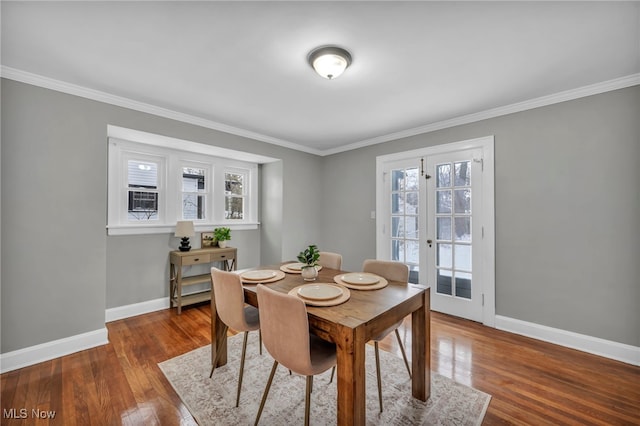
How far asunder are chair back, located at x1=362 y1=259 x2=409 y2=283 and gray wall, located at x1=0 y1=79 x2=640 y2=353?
148 centimetres

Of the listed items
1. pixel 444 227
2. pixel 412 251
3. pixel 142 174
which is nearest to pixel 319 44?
pixel 444 227

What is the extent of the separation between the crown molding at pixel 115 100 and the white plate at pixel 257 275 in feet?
6.83

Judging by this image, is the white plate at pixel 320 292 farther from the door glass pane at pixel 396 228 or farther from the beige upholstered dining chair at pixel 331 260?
the door glass pane at pixel 396 228

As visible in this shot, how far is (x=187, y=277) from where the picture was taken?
3641mm

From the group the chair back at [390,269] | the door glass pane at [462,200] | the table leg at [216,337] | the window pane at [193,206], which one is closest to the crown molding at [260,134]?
the door glass pane at [462,200]

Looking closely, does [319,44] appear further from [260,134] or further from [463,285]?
[463,285]

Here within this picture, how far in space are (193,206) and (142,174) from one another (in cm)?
75

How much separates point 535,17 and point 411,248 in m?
2.61

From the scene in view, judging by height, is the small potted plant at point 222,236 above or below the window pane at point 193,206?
below

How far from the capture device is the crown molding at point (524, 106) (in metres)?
2.27

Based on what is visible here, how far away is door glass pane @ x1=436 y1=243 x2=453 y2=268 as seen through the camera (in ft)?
10.7

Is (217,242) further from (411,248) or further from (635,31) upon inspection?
(635,31)

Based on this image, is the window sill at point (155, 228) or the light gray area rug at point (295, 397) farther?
the window sill at point (155, 228)

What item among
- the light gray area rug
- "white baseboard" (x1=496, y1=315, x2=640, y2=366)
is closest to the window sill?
the light gray area rug
